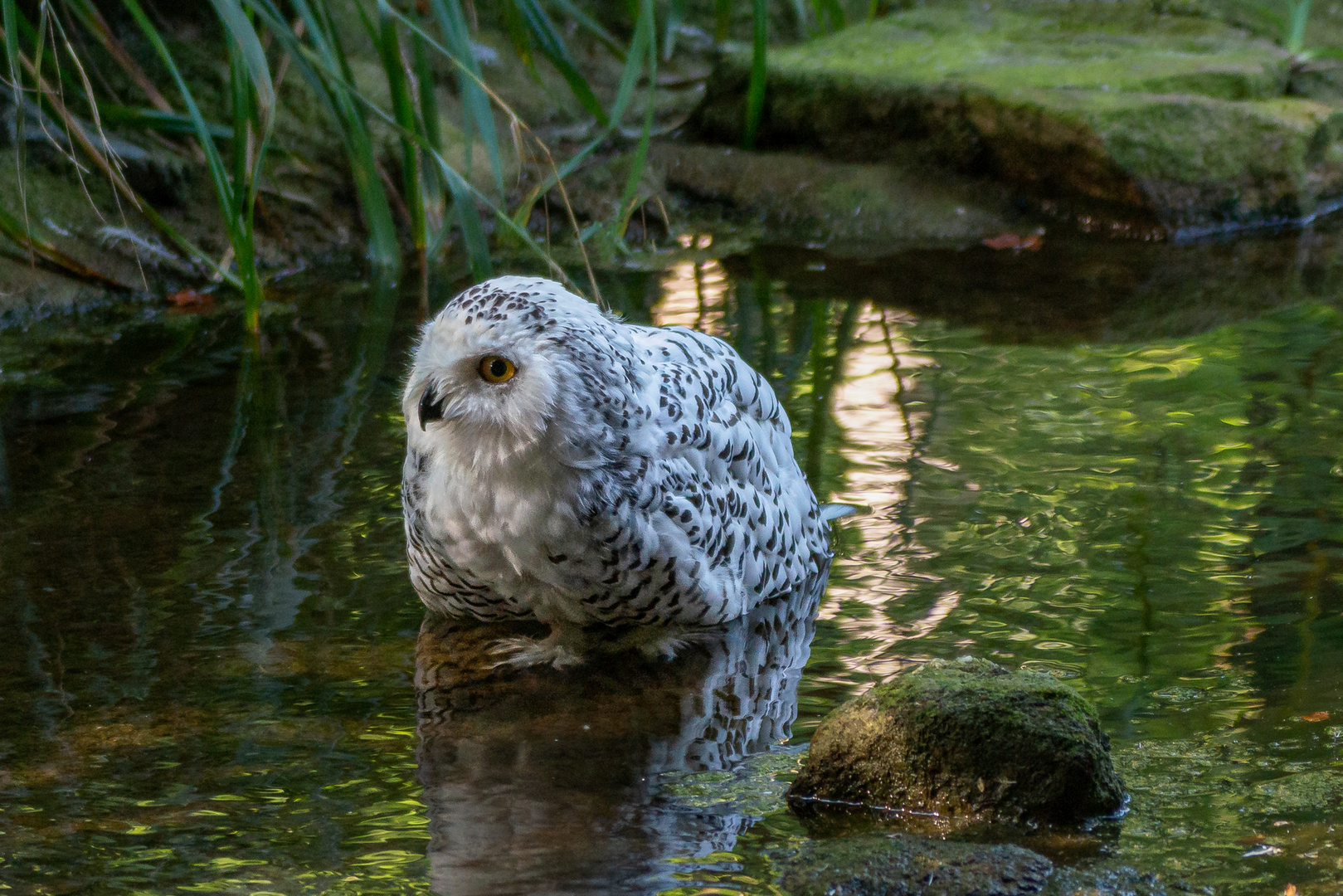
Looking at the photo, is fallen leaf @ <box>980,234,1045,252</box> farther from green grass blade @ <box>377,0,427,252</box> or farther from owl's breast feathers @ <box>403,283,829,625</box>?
owl's breast feathers @ <box>403,283,829,625</box>

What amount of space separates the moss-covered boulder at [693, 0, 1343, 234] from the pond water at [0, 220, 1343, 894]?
1515 mm

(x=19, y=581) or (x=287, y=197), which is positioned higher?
(x=287, y=197)

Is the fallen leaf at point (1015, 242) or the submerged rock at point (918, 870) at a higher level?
the fallen leaf at point (1015, 242)

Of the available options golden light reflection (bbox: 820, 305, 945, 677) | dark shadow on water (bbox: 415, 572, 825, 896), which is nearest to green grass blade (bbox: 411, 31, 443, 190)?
golden light reflection (bbox: 820, 305, 945, 677)

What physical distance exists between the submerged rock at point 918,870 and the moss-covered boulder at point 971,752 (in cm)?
20

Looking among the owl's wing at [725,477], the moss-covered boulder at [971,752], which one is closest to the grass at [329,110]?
the owl's wing at [725,477]

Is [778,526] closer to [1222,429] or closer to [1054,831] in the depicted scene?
[1054,831]

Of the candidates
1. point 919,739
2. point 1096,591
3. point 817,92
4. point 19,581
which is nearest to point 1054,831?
point 919,739

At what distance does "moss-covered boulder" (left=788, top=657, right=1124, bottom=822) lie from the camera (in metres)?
2.44

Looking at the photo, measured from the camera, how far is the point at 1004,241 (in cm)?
706

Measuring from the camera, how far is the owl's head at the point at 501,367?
286 centimetres

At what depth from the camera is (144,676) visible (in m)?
3.21

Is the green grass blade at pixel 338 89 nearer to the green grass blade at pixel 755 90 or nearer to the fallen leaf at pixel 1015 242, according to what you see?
the green grass blade at pixel 755 90

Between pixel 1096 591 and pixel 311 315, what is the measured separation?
3.74 m
